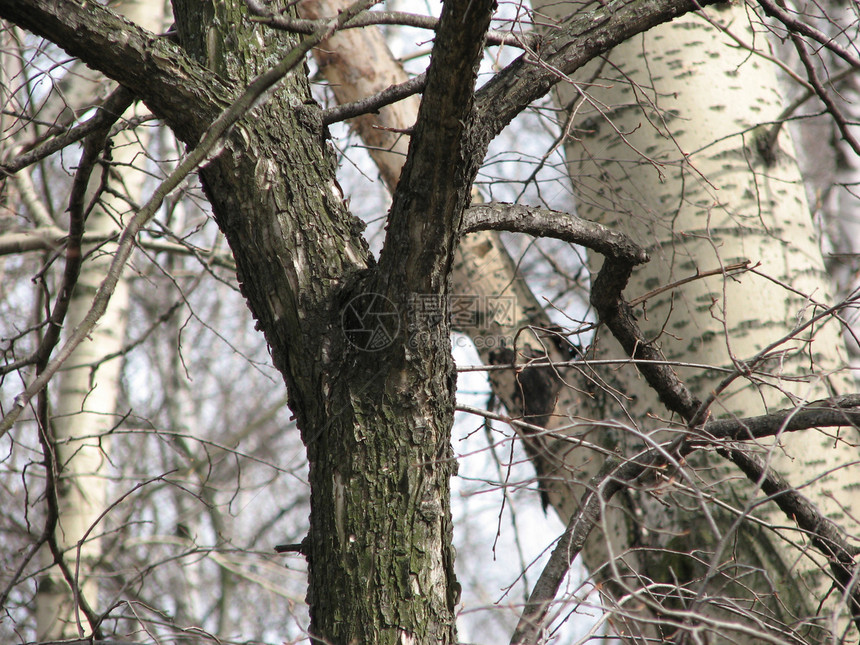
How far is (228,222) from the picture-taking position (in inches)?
56.9

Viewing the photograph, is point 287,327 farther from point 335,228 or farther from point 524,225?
point 524,225

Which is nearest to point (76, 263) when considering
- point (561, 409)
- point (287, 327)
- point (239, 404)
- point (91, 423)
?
point (287, 327)

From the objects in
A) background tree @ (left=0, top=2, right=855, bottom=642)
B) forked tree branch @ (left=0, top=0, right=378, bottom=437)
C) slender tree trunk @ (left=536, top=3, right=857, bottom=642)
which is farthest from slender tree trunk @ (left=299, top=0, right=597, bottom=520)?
forked tree branch @ (left=0, top=0, right=378, bottom=437)

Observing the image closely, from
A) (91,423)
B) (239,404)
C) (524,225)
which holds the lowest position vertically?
(524,225)

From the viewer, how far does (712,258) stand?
2.21 meters

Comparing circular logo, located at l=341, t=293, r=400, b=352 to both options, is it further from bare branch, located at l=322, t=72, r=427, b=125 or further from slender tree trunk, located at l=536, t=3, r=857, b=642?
slender tree trunk, located at l=536, t=3, r=857, b=642

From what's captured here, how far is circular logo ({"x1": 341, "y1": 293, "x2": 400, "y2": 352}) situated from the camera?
1312 mm

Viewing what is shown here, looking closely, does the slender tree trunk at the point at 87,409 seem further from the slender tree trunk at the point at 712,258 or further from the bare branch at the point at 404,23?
the slender tree trunk at the point at 712,258

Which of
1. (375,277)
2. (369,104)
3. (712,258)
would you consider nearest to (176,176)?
(375,277)

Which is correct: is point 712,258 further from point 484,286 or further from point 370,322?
point 370,322

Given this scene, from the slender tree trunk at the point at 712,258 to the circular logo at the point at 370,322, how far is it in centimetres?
86

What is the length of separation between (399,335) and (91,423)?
2.82 m

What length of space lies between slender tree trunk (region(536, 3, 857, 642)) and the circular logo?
33.9 inches

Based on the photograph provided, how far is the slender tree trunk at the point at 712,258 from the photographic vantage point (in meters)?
2.01
